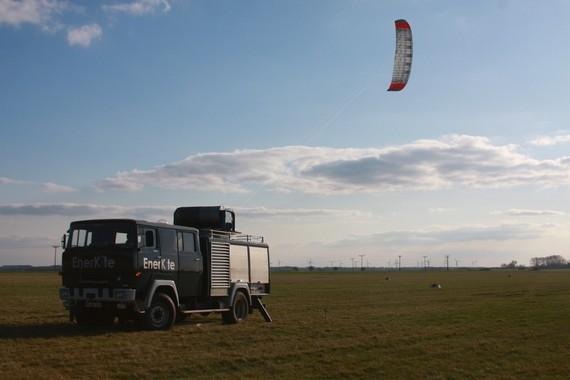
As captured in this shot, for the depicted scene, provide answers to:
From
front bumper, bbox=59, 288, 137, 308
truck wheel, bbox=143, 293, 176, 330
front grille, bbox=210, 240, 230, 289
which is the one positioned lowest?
truck wheel, bbox=143, 293, 176, 330

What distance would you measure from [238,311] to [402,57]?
10883 millimetres

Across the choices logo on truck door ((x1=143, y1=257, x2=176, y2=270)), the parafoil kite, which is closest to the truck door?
logo on truck door ((x1=143, y1=257, x2=176, y2=270))

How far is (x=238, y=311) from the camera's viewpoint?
22.8m

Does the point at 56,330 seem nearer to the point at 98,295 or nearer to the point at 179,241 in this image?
the point at 98,295

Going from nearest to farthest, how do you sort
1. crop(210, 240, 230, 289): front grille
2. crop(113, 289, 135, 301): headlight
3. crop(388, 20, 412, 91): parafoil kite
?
crop(113, 289, 135, 301): headlight, crop(210, 240, 230, 289): front grille, crop(388, 20, 412, 91): parafoil kite

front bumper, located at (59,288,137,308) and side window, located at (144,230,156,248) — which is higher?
Result: side window, located at (144,230,156,248)

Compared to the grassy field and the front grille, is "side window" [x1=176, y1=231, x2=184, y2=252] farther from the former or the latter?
the grassy field

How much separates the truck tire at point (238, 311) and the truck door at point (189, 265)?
162 cm

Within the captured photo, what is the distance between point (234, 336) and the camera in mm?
17984

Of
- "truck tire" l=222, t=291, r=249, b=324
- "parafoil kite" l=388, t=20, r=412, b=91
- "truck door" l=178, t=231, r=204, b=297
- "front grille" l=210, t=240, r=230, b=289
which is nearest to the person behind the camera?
"truck door" l=178, t=231, r=204, b=297

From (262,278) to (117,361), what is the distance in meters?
11.6

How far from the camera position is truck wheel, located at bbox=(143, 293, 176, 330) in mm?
18595

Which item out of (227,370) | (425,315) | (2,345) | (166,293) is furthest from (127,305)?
(425,315)

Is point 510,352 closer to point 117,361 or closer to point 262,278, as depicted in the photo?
point 117,361
